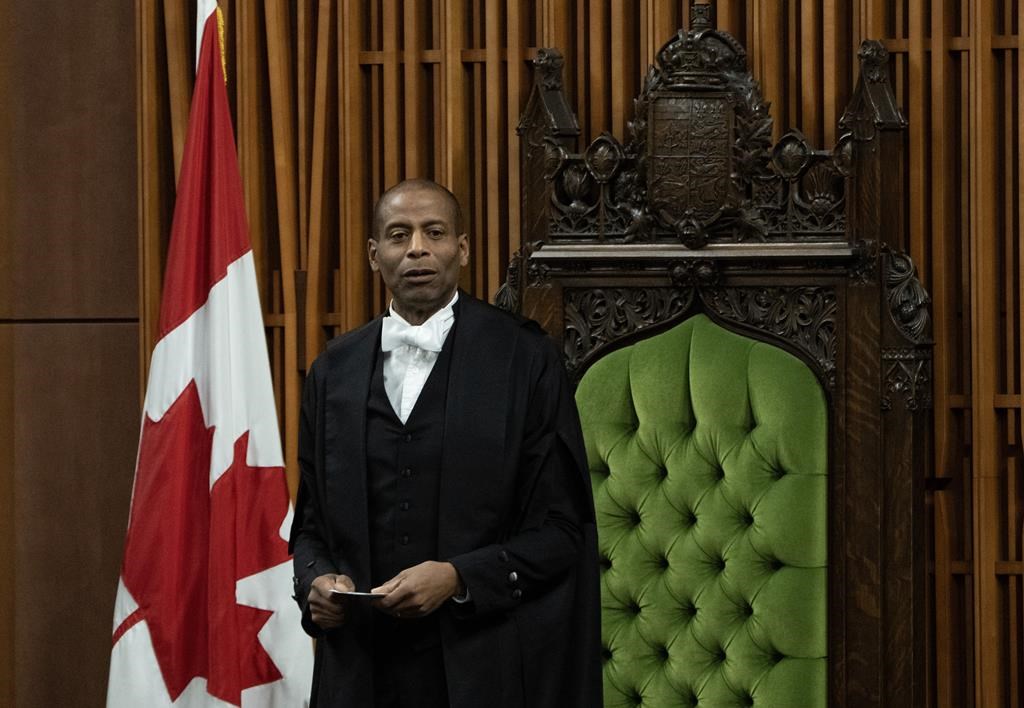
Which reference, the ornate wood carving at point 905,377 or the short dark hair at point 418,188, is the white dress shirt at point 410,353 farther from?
the ornate wood carving at point 905,377

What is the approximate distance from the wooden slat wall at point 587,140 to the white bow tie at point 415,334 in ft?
3.25

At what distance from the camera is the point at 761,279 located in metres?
2.99

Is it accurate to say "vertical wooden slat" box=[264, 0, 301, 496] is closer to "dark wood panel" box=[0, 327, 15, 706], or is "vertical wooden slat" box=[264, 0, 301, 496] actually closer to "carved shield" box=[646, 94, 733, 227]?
"dark wood panel" box=[0, 327, 15, 706]

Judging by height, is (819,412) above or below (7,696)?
above

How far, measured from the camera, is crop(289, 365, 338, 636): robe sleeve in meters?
2.30

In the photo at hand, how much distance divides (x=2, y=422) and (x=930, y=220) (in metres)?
2.26

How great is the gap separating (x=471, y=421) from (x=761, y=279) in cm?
94

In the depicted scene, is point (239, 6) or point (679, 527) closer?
point (679, 527)

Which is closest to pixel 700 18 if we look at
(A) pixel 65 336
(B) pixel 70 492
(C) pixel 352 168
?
(C) pixel 352 168

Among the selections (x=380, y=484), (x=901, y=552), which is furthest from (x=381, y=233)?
(x=901, y=552)

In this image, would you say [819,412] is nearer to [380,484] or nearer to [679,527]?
[679,527]

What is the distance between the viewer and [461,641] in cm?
222

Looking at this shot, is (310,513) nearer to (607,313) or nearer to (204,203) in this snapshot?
(607,313)

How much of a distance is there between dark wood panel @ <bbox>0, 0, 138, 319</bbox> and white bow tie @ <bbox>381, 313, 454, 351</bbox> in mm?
1395
